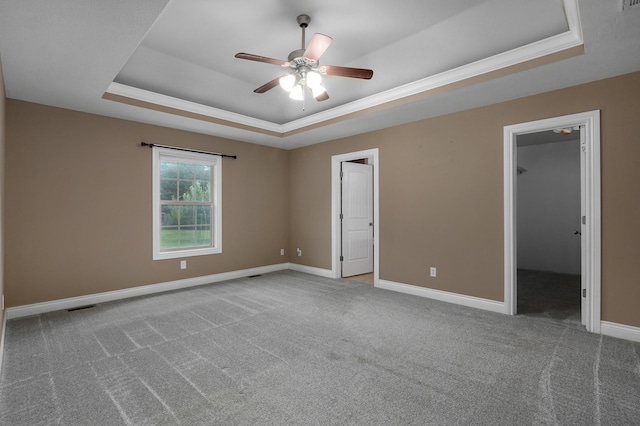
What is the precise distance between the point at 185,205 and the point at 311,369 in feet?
11.6

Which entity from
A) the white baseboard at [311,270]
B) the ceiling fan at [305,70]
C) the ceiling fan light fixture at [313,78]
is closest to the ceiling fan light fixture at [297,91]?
the ceiling fan at [305,70]

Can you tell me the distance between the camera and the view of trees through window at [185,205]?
4.68 meters

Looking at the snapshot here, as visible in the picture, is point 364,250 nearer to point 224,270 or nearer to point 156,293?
point 224,270

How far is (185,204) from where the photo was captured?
4.86 meters

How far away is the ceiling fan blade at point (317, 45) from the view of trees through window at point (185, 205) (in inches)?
122

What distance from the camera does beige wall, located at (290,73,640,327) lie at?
113 inches

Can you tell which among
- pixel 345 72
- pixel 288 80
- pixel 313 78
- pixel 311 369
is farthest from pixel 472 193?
pixel 311 369

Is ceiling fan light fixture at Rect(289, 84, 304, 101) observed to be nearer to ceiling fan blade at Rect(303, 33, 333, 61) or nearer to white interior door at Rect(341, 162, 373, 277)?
ceiling fan blade at Rect(303, 33, 333, 61)

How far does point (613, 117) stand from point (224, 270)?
Result: 212 inches

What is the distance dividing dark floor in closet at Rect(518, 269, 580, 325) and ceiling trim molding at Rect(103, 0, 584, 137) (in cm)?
272

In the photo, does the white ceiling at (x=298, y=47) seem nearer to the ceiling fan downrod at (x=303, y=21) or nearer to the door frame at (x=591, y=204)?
the ceiling fan downrod at (x=303, y=21)

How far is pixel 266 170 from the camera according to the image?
594cm

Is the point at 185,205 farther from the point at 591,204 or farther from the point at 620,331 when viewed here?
the point at 620,331

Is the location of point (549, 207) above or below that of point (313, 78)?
below
